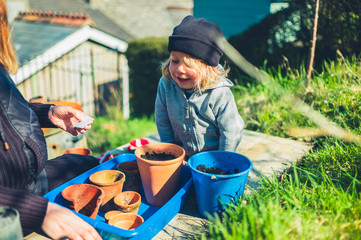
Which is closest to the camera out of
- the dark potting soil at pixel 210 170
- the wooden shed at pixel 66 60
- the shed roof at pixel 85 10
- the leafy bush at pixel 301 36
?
the dark potting soil at pixel 210 170

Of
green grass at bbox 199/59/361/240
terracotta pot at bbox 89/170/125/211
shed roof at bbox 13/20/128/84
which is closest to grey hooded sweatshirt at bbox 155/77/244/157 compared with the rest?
green grass at bbox 199/59/361/240

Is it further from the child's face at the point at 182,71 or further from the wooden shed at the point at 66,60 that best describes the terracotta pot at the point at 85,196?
the wooden shed at the point at 66,60

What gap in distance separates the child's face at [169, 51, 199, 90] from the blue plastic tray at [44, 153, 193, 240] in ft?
2.09

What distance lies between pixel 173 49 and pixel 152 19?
2126cm

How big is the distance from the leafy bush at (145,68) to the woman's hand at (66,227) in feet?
21.1

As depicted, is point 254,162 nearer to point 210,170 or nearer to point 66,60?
point 210,170

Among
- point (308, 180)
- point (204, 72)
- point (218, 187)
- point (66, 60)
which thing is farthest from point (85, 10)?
point (218, 187)

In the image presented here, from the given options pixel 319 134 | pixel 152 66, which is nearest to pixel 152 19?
pixel 152 66

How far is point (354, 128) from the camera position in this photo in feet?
8.80

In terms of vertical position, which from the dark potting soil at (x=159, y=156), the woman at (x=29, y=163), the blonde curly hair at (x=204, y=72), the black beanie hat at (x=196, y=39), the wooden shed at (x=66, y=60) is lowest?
the wooden shed at (x=66, y=60)

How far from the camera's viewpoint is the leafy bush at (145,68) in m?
7.72

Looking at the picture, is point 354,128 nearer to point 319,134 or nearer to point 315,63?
point 319,134

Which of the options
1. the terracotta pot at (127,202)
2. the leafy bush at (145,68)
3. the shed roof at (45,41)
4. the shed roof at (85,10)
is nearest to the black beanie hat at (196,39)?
the terracotta pot at (127,202)

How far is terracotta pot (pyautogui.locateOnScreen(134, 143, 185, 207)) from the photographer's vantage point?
5.94 ft
